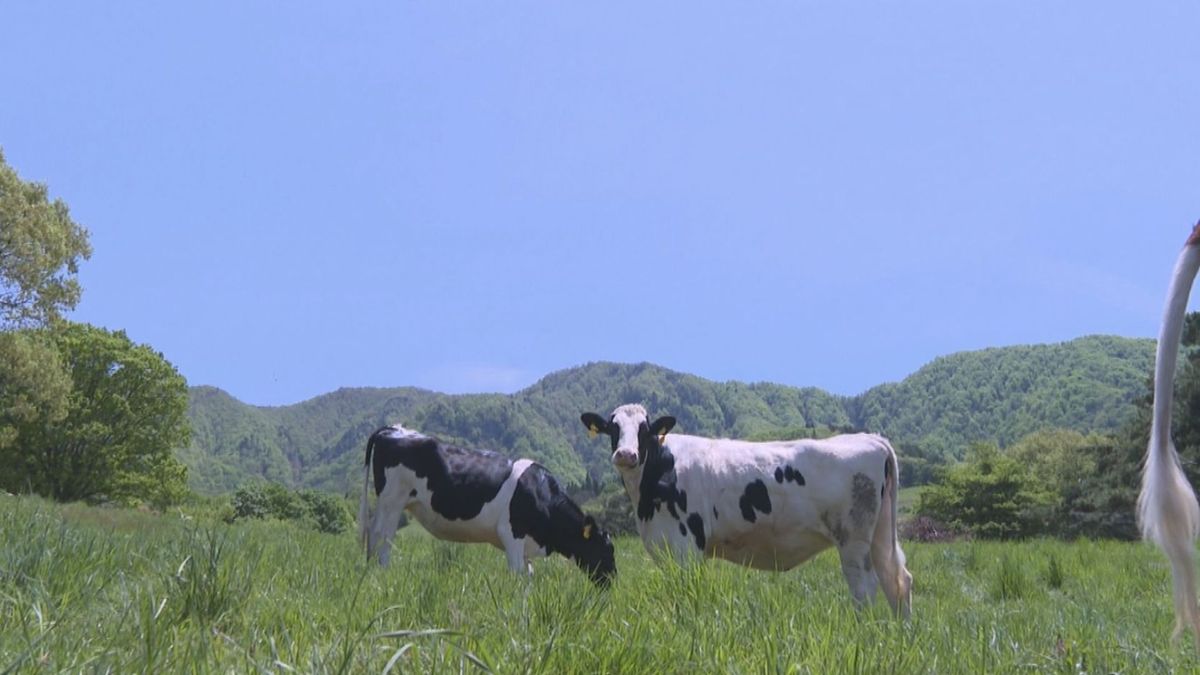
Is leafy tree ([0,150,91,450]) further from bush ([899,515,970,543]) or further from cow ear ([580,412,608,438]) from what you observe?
bush ([899,515,970,543])

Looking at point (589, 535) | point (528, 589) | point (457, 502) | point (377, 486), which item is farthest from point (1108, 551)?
point (528, 589)

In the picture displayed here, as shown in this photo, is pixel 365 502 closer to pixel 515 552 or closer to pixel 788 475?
pixel 515 552

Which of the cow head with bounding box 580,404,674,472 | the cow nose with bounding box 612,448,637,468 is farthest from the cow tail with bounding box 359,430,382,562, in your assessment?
the cow nose with bounding box 612,448,637,468

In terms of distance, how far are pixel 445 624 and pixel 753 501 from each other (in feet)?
19.5

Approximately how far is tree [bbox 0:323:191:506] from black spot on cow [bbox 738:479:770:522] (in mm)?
Answer: 44142

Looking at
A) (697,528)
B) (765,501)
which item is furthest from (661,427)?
(765,501)

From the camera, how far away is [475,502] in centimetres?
1186

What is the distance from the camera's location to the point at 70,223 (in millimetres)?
34188

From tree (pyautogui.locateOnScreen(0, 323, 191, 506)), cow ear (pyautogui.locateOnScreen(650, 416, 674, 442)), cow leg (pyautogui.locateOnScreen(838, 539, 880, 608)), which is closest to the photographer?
cow leg (pyautogui.locateOnScreen(838, 539, 880, 608))

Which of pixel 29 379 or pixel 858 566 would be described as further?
pixel 29 379

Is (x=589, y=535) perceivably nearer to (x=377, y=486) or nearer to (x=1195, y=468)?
(x=377, y=486)

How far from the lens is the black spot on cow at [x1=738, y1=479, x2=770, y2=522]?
9.21 m

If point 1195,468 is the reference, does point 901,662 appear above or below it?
above

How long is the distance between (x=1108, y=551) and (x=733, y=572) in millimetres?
12081
